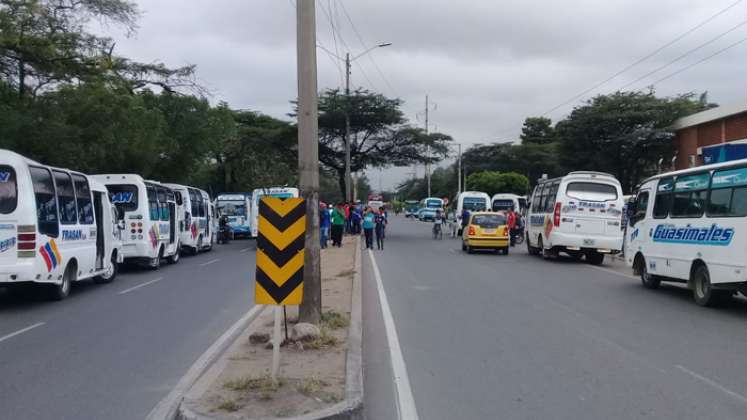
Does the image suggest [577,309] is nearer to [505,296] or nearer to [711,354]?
[505,296]

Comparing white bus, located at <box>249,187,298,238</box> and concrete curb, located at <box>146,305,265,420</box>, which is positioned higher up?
white bus, located at <box>249,187,298,238</box>

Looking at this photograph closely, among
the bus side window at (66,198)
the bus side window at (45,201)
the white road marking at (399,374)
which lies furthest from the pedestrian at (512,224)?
the bus side window at (45,201)

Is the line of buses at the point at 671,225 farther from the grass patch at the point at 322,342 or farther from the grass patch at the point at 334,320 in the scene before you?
the grass patch at the point at 322,342

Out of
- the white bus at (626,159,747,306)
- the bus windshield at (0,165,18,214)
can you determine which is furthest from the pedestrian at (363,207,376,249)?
the bus windshield at (0,165,18,214)

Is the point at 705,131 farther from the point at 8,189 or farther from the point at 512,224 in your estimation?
the point at 8,189

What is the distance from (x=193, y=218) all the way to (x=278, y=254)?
846 inches

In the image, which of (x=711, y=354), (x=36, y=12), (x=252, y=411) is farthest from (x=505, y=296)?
(x=36, y=12)

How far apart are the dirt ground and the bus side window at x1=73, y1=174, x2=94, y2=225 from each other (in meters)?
6.61

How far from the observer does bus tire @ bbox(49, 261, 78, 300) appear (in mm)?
14266

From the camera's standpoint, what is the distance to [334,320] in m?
10.3

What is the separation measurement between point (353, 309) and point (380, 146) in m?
31.9

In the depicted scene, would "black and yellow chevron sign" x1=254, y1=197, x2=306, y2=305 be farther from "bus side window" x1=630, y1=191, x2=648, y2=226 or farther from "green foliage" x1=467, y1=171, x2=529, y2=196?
"green foliage" x1=467, y1=171, x2=529, y2=196

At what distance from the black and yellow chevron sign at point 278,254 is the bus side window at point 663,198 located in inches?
406

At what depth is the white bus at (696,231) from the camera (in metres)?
12.0
